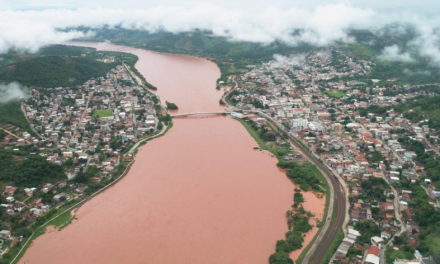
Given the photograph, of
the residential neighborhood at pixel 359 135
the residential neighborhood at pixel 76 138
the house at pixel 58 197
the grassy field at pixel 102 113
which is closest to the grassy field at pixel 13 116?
the residential neighborhood at pixel 76 138

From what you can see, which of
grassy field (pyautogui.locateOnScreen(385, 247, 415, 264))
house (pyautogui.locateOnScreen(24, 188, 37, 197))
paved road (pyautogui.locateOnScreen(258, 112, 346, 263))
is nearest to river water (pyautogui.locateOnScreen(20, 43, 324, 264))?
paved road (pyautogui.locateOnScreen(258, 112, 346, 263))

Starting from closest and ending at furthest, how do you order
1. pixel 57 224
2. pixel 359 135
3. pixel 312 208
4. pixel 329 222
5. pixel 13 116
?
pixel 57 224 < pixel 329 222 < pixel 312 208 < pixel 359 135 < pixel 13 116

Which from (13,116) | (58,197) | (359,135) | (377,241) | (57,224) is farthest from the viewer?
(13,116)

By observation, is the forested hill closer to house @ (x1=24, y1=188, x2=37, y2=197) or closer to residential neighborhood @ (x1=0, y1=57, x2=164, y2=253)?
residential neighborhood @ (x1=0, y1=57, x2=164, y2=253)

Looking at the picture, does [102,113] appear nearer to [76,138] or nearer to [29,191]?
[76,138]

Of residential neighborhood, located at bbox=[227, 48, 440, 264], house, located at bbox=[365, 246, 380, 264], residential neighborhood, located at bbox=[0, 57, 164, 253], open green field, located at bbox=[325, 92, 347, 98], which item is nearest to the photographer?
house, located at bbox=[365, 246, 380, 264]

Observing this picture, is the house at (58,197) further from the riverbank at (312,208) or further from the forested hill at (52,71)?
the forested hill at (52,71)

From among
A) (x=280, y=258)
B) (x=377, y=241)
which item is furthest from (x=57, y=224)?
(x=377, y=241)
